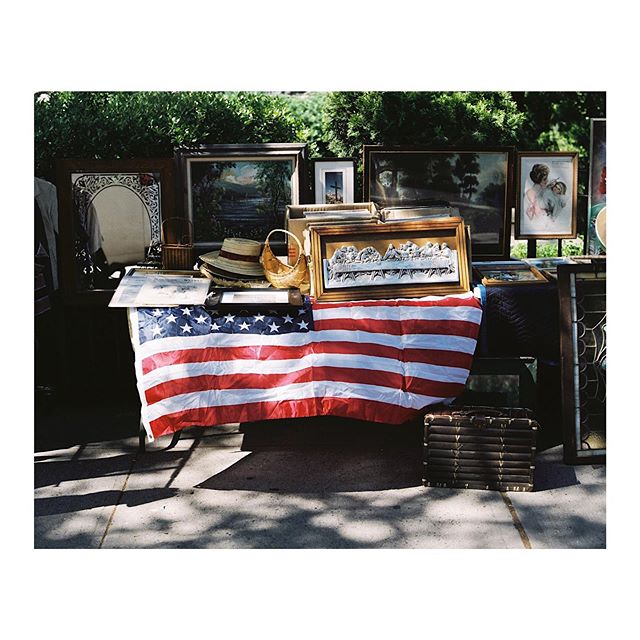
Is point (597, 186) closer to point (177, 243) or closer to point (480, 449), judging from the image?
point (480, 449)

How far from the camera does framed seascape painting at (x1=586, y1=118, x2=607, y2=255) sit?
6.27m

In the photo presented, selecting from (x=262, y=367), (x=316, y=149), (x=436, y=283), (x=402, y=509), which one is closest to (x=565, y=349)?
(x=436, y=283)

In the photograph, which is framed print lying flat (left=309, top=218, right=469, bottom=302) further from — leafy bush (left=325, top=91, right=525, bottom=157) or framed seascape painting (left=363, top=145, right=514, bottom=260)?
leafy bush (left=325, top=91, right=525, bottom=157)

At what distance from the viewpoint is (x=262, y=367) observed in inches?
195

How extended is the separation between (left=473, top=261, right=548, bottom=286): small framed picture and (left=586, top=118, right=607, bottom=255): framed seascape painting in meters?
0.80

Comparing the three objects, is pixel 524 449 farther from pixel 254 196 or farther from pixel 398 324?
pixel 254 196

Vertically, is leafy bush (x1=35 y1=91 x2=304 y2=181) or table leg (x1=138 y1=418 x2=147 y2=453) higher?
leafy bush (x1=35 y1=91 x2=304 y2=181)

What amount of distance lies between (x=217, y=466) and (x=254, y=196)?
2.11 meters

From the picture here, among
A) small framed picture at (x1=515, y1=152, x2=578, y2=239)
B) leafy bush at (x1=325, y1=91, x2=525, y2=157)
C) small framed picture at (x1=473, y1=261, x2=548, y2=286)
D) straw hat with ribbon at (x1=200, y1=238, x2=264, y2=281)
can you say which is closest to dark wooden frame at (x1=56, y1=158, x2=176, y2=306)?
straw hat with ribbon at (x1=200, y1=238, x2=264, y2=281)

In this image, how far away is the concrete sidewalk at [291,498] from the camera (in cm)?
434

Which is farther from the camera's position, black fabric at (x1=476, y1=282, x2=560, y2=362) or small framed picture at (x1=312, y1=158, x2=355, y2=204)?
small framed picture at (x1=312, y1=158, x2=355, y2=204)

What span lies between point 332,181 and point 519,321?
6.27ft

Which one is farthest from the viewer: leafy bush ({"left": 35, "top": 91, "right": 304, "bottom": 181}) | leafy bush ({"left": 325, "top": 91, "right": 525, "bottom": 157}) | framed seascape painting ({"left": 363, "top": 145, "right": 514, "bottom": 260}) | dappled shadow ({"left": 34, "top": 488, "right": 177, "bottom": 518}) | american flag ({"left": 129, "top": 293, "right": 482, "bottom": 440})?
leafy bush ({"left": 325, "top": 91, "right": 525, "bottom": 157})

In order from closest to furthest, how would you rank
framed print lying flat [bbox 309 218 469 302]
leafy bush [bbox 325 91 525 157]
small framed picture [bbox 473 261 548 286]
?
framed print lying flat [bbox 309 218 469 302] < small framed picture [bbox 473 261 548 286] < leafy bush [bbox 325 91 525 157]
